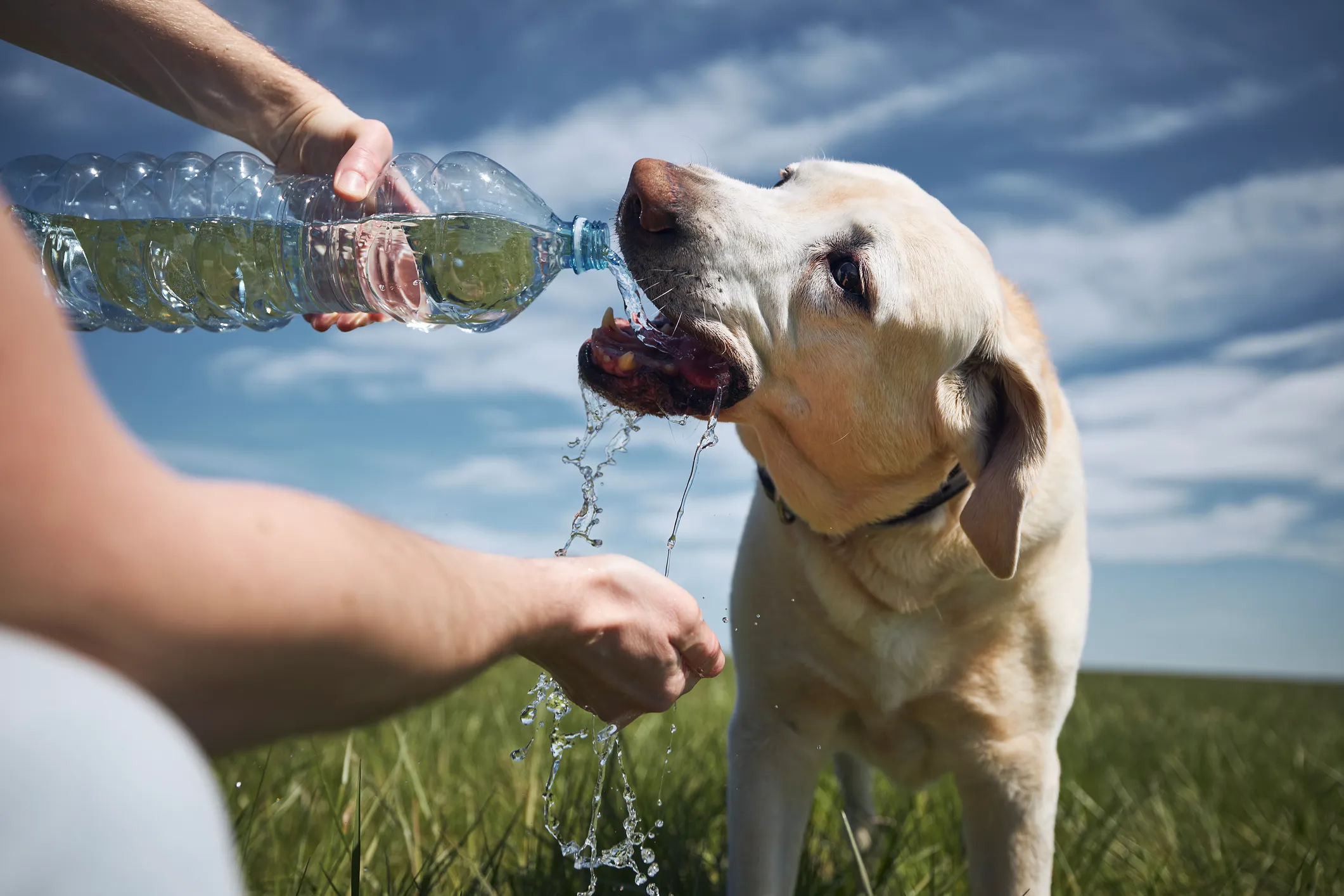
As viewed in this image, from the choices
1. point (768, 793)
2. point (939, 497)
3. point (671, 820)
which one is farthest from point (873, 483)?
point (671, 820)

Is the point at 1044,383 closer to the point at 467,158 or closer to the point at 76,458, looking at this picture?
the point at 467,158

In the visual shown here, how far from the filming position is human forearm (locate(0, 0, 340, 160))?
2379 millimetres

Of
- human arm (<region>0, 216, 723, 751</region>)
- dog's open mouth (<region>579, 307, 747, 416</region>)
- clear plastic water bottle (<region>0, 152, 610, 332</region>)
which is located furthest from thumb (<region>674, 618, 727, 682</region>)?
clear plastic water bottle (<region>0, 152, 610, 332</region>)

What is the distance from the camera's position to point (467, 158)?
2.86 metres

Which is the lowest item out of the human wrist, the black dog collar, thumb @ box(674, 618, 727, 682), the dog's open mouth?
thumb @ box(674, 618, 727, 682)

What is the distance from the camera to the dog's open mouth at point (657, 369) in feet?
7.82

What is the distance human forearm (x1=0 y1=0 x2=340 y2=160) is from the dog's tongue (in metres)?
0.91

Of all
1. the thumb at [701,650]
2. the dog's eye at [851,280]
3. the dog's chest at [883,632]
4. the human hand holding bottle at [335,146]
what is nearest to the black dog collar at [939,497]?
the dog's chest at [883,632]

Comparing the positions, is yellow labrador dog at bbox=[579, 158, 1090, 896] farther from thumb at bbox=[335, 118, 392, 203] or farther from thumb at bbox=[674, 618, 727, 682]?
thumb at bbox=[674, 618, 727, 682]

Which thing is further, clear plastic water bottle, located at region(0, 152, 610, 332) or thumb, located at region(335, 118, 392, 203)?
clear plastic water bottle, located at region(0, 152, 610, 332)

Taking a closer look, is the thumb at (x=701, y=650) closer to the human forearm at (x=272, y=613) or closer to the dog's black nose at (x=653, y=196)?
the human forearm at (x=272, y=613)

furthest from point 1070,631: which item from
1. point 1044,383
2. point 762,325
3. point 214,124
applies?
point 214,124

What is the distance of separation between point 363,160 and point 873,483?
4.78 feet

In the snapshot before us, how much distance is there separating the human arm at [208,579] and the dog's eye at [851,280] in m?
1.49
